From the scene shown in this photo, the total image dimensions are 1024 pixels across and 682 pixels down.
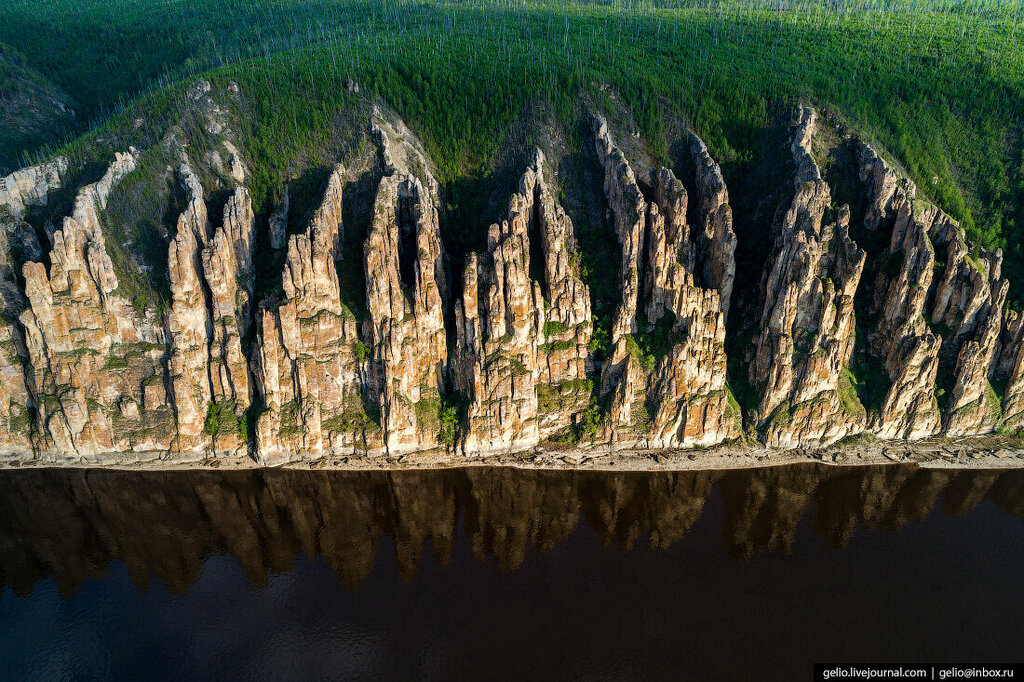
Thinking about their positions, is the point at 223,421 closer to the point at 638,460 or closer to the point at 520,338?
the point at 520,338

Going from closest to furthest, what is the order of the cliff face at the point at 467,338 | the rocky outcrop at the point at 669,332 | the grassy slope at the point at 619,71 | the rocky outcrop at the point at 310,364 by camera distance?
the rocky outcrop at the point at 310,364 < the cliff face at the point at 467,338 < the rocky outcrop at the point at 669,332 < the grassy slope at the point at 619,71

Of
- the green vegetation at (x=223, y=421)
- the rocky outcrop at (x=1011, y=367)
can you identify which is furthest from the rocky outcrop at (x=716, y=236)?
the green vegetation at (x=223, y=421)

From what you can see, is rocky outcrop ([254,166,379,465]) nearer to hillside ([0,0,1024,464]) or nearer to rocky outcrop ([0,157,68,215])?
hillside ([0,0,1024,464])

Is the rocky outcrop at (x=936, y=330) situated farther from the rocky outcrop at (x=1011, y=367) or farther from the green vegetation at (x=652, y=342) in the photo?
the green vegetation at (x=652, y=342)

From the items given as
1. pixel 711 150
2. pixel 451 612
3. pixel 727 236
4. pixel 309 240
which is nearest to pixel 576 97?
pixel 711 150

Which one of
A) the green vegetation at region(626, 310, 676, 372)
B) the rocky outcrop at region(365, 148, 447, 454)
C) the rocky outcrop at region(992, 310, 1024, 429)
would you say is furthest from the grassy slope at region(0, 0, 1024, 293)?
the green vegetation at region(626, 310, 676, 372)

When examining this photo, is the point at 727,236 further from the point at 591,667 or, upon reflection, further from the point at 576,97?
the point at 591,667
